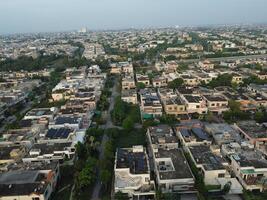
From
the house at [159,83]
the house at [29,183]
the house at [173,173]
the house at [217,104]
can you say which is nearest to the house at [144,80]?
the house at [159,83]

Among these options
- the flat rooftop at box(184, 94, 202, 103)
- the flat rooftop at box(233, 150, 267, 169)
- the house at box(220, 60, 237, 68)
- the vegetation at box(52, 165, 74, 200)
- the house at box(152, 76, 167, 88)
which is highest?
the house at box(220, 60, 237, 68)

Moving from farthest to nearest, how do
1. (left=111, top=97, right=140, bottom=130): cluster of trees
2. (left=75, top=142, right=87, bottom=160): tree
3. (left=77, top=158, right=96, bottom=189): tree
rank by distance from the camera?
(left=111, top=97, right=140, bottom=130): cluster of trees, (left=75, top=142, right=87, bottom=160): tree, (left=77, top=158, right=96, bottom=189): tree

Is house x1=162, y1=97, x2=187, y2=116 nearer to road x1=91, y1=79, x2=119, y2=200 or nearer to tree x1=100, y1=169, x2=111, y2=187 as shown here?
road x1=91, y1=79, x2=119, y2=200

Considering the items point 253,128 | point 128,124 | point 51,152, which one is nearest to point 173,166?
point 128,124

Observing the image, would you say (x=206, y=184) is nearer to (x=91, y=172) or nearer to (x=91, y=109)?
(x=91, y=172)

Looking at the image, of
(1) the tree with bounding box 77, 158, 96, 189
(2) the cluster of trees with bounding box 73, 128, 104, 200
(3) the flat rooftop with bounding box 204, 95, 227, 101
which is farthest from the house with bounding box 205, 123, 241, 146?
(1) the tree with bounding box 77, 158, 96, 189

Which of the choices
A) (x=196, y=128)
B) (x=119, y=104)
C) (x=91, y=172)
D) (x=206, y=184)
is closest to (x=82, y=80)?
(x=119, y=104)

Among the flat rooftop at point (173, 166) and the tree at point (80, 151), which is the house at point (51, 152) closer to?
the tree at point (80, 151)
